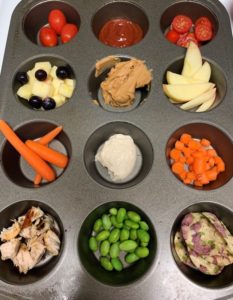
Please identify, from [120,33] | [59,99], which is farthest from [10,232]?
[120,33]

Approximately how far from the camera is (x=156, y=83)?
5.41 ft

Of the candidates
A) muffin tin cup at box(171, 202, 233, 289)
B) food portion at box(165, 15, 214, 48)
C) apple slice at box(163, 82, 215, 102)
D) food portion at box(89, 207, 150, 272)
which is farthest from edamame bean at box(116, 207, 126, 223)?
food portion at box(165, 15, 214, 48)

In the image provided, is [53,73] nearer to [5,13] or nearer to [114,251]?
[5,13]

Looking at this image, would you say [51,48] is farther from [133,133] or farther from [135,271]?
[135,271]

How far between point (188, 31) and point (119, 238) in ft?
4.21

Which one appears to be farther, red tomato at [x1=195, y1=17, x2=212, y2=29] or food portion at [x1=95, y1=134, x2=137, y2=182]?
red tomato at [x1=195, y1=17, x2=212, y2=29]

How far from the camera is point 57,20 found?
193 centimetres

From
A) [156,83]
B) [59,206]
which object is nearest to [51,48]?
[156,83]

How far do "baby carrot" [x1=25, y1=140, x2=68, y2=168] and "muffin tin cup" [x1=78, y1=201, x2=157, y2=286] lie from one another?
1.06 feet

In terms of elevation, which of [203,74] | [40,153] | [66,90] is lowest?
[40,153]

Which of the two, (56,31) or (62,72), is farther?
(56,31)

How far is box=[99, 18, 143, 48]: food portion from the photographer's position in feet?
6.27

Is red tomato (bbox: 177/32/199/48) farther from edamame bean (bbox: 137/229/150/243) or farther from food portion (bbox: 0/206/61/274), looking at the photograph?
food portion (bbox: 0/206/61/274)

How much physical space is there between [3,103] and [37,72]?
24cm
